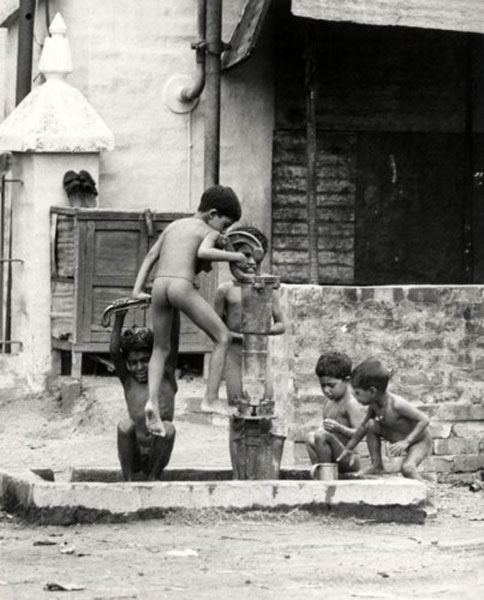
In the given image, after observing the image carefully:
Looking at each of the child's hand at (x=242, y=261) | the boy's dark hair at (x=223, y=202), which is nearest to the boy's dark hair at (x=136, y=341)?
the child's hand at (x=242, y=261)

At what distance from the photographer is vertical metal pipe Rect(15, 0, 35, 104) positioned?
16.7m

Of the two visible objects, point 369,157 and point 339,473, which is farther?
point 369,157

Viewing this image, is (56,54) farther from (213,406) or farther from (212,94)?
(213,406)

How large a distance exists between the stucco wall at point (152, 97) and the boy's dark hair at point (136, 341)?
6337mm

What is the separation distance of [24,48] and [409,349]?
514cm

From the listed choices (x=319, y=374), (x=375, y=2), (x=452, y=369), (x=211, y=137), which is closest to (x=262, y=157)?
(x=211, y=137)

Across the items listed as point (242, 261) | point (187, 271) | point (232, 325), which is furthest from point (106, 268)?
point (242, 261)

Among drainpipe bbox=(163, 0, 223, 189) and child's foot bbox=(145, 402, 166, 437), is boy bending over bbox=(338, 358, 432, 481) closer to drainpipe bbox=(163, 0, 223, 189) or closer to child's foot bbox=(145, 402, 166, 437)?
child's foot bbox=(145, 402, 166, 437)

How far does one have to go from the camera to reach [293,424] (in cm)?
1302

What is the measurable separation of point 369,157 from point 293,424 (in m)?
5.25

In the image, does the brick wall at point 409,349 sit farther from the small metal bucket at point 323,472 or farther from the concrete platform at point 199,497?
the concrete platform at point 199,497

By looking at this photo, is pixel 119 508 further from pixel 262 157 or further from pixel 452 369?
pixel 262 157

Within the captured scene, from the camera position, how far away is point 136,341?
415 inches

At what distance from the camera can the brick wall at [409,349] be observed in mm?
13055
